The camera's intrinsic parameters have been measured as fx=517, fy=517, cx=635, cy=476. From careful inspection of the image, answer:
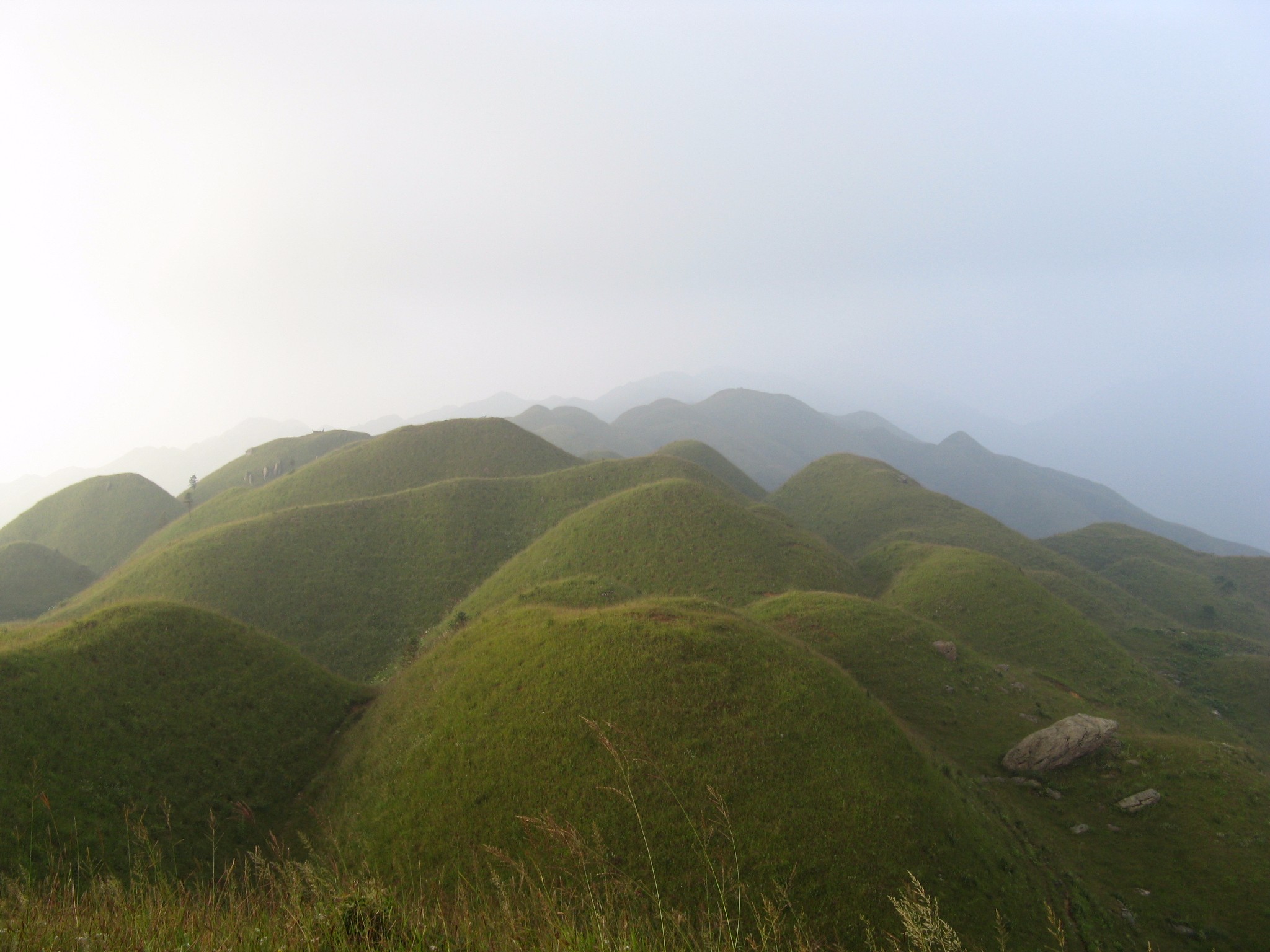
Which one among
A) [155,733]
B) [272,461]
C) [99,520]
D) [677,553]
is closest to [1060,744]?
[677,553]

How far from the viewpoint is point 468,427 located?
3403 inches

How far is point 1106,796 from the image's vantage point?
2119cm

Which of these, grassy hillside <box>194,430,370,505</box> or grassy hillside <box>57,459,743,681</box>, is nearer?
grassy hillside <box>57,459,743,681</box>

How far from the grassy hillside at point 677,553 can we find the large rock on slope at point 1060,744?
18699 millimetres

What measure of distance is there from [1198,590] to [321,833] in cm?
9719

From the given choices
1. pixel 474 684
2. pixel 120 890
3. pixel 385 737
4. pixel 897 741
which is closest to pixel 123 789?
pixel 385 737

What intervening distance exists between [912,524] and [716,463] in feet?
150

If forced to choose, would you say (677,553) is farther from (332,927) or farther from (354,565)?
(332,927)

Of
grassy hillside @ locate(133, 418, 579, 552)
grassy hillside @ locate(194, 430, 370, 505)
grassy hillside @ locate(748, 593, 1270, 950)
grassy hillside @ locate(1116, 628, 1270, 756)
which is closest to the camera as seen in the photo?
grassy hillside @ locate(748, 593, 1270, 950)

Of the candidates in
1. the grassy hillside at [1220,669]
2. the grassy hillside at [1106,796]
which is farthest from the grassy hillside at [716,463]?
the grassy hillside at [1106,796]

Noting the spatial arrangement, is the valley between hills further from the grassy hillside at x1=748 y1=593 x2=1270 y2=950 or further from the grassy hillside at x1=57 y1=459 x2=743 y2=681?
the grassy hillside at x1=57 y1=459 x2=743 y2=681

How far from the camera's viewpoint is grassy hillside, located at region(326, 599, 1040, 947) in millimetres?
13031

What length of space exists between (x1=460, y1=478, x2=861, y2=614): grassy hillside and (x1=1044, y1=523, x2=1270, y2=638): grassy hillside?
48.0 meters

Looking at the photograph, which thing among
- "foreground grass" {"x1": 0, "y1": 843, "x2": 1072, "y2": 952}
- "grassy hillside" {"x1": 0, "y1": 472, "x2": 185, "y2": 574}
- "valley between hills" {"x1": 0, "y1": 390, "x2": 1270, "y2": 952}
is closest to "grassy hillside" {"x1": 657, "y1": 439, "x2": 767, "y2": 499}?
"valley between hills" {"x1": 0, "y1": 390, "x2": 1270, "y2": 952}
